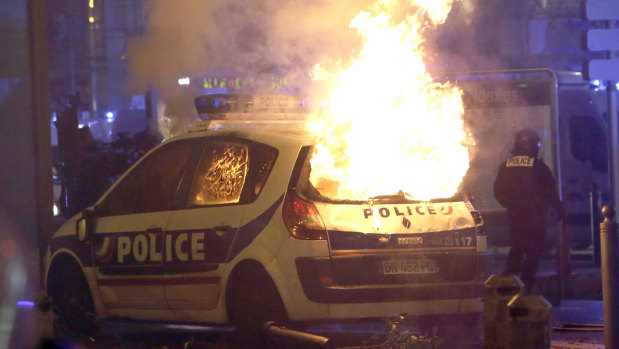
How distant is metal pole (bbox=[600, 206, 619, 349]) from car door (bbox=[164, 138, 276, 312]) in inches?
89.9

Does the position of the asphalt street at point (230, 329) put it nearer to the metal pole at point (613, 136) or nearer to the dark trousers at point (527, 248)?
the dark trousers at point (527, 248)

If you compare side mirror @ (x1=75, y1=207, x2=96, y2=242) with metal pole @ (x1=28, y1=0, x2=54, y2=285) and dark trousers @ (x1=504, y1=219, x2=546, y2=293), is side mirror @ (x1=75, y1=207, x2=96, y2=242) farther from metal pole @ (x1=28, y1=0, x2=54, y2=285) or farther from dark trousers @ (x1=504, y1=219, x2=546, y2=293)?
dark trousers @ (x1=504, y1=219, x2=546, y2=293)

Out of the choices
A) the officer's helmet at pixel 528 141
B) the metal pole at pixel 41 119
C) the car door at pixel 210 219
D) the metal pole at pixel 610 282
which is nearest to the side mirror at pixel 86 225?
the car door at pixel 210 219

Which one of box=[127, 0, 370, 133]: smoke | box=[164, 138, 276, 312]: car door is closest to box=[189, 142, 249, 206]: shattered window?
box=[164, 138, 276, 312]: car door

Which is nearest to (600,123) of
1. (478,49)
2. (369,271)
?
(369,271)

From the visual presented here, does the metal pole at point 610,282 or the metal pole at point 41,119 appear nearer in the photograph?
the metal pole at point 610,282

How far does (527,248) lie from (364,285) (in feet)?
12.9

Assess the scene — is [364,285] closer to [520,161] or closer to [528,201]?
[528,201]

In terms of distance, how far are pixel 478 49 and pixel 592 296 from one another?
19.2 meters

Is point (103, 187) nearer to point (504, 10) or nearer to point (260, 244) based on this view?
point (260, 244)

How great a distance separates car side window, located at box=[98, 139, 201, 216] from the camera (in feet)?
24.0

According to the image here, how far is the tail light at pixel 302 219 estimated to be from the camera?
247 inches

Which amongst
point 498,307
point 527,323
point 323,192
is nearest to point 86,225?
point 323,192

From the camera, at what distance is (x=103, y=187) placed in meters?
12.5
